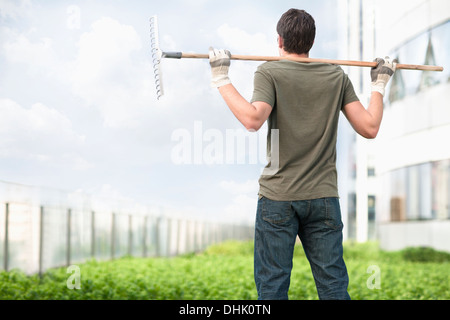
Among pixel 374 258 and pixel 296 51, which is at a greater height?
pixel 296 51

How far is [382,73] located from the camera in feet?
11.0

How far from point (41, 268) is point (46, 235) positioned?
2.03 feet

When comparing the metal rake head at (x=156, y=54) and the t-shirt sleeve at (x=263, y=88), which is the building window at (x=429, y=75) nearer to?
the metal rake head at (x=156, y=54)

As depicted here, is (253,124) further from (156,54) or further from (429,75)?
(429,75)

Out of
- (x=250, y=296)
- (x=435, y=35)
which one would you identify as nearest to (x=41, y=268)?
(x=250, y=296)

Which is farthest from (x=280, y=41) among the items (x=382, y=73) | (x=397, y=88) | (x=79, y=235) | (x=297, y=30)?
(x=397, y=88)

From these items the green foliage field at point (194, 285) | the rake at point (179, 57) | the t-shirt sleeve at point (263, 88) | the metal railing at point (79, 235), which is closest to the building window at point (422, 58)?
the green foliage field at point (194, 285)

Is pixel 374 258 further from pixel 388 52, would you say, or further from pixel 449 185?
pixel 388 52

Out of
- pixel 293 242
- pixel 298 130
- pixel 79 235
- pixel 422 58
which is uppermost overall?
pixel 422 58

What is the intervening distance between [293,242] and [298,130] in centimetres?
50

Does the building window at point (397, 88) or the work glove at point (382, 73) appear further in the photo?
the building window at point (397, 88)

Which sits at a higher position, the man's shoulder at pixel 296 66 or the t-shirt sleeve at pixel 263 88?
the man's shoulder at pixel 296 66

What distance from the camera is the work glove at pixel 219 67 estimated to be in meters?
2.87
